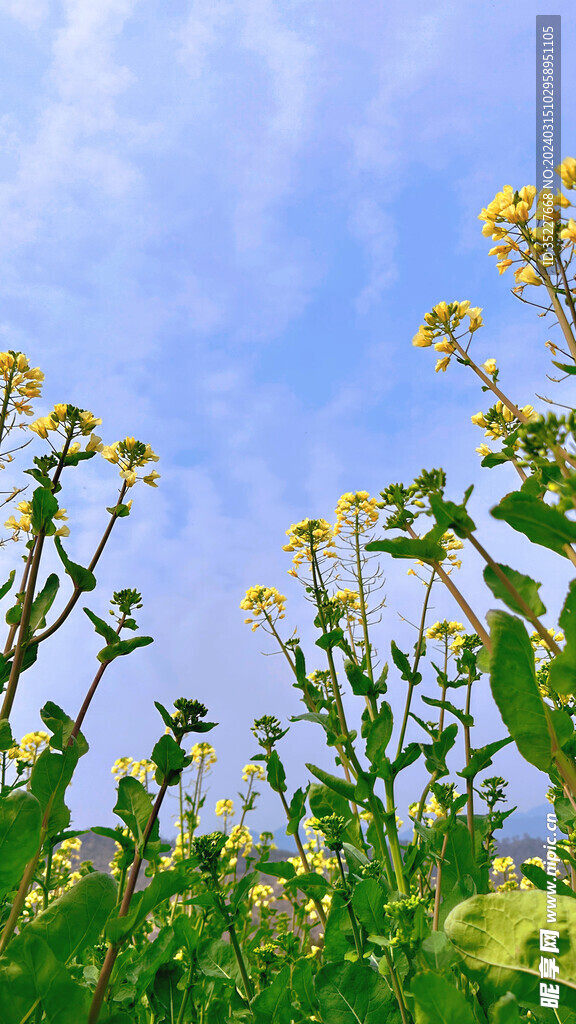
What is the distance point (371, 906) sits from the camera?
1325 millimetres

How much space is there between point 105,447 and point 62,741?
39.8 inches

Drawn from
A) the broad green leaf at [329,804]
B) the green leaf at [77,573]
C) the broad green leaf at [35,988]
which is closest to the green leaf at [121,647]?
the green leaf at [77,573]

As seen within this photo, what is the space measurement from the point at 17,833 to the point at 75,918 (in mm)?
229

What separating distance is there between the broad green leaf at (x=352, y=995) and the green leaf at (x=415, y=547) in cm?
102

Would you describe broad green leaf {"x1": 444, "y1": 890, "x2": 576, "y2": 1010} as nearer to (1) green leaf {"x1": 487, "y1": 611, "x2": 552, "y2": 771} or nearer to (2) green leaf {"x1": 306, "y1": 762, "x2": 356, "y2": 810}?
→ (1) green leaf {"x1": 487, "y1": 611, "x2": 552, "y2": 771}

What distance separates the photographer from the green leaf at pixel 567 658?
818mm

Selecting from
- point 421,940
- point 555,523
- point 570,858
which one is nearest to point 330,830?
point 421,940

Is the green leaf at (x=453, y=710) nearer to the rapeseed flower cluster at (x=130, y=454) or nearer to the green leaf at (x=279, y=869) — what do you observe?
the green leaf at (x=279, y=869)

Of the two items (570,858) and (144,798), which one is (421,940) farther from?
(144,798)

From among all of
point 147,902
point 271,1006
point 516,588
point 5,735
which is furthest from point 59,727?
point 516,588

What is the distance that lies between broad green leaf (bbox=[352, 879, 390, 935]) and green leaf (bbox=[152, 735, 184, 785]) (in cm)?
49

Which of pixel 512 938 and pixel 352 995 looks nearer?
pixel 512 938

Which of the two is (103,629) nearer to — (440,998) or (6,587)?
(6,587)

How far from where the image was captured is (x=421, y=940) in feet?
3.71
